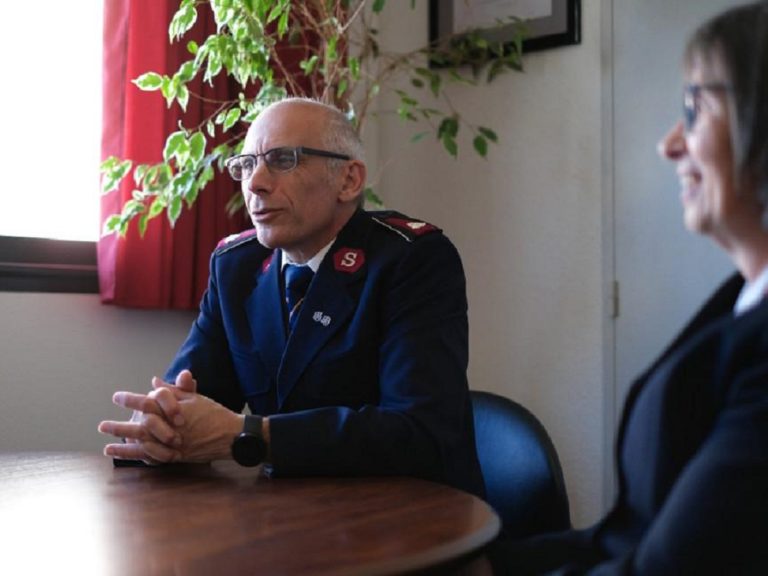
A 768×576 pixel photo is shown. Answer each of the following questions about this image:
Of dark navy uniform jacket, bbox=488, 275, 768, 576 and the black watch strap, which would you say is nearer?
dark navy uniform jacket, bbox=488, 275, 768, 576

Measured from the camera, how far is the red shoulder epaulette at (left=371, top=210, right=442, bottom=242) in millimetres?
1861

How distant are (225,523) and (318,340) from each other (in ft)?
2.27

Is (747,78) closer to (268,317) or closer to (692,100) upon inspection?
(692,100)

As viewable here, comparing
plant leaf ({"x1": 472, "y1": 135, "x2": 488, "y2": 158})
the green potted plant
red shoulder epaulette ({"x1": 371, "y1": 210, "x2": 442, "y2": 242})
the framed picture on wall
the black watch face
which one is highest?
the framed picture on wall

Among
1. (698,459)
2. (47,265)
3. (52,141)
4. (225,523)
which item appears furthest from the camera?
(52,141)

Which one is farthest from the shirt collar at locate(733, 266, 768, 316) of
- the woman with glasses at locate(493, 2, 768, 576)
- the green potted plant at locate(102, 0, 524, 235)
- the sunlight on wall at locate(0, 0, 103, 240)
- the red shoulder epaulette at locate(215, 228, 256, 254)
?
the sunlight on wall at locate(0, 0, 103, 240)

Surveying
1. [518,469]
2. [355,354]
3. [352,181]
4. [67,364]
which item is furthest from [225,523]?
[67,364]

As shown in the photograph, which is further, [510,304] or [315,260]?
[510,304]

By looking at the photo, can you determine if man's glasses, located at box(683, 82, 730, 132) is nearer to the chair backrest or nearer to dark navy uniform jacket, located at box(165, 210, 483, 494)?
dark navy uniform jacket, located at box(165, 210, 483, 494)

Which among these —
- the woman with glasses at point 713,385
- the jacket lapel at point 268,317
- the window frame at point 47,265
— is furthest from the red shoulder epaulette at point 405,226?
the window frame at point 47,265

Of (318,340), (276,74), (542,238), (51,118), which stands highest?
(276,74)

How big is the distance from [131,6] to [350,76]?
656 millimetres

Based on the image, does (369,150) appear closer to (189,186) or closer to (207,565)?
(189,186)

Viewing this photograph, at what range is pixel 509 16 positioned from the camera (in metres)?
3.05
